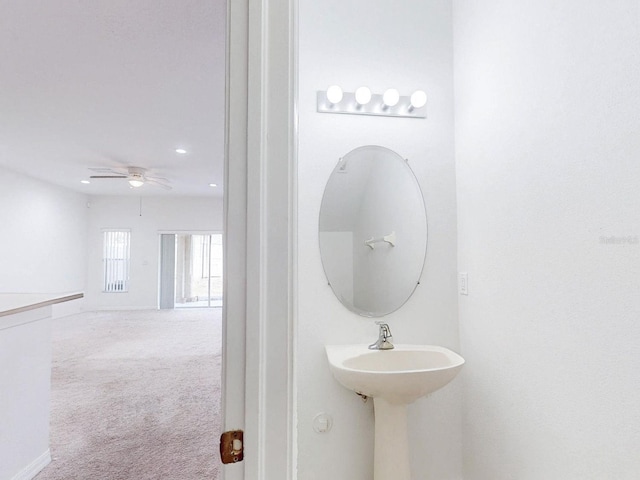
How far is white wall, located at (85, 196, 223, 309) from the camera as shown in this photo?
7.47 m

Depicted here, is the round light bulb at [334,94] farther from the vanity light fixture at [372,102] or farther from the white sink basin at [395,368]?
the white sink basin at [395,368]

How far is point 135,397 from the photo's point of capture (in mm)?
2939

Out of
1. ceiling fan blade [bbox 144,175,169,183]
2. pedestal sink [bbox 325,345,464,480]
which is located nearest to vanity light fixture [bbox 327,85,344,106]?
pedestal sink [bbox 325,345,464,480]

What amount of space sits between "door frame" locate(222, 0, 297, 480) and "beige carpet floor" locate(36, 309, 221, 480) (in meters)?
1.11

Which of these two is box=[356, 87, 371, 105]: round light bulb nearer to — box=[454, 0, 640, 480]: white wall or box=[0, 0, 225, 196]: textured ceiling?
box=[454, 0, 640, 480]: white wall

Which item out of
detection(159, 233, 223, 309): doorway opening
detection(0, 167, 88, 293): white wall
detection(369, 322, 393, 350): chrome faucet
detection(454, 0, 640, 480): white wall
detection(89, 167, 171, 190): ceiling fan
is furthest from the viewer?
detection(159, 233, 223, 309): doorway opening

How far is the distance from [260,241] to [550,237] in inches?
45.5

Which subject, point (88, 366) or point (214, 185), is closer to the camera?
point (88, 366)

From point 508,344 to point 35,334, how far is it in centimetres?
255

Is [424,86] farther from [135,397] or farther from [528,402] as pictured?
[135,397]

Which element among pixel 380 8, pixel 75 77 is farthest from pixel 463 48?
pixel 75 77

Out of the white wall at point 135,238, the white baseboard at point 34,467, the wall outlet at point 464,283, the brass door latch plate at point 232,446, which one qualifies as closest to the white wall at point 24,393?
the white baseboard at point 34,467

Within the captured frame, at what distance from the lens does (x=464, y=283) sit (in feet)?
5.75

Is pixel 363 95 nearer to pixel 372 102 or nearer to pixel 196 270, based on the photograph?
pixel 372 102
